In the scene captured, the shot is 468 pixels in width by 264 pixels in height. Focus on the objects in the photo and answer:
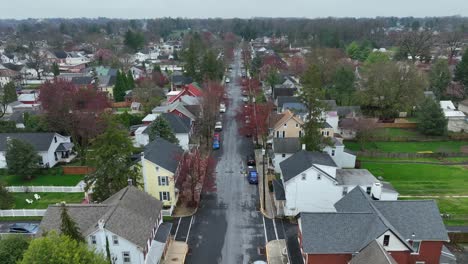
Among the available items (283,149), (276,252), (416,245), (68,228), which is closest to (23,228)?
(68,228)

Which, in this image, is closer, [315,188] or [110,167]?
[110,167]

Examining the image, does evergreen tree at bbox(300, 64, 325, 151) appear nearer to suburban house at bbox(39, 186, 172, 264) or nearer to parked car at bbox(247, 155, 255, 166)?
parked car at bbox(247, 155, 255, 166)

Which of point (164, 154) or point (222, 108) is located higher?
point (164, 154)

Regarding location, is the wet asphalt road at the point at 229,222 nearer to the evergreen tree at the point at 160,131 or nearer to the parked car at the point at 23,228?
Answer: the evergreen tree at the point at 160,131

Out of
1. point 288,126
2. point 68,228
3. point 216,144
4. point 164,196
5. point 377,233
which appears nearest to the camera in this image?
point 68,228

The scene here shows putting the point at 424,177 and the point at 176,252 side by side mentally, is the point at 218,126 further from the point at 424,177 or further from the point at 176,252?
the point at 176,252

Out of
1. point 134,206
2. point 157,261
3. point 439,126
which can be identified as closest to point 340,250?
point 157,261

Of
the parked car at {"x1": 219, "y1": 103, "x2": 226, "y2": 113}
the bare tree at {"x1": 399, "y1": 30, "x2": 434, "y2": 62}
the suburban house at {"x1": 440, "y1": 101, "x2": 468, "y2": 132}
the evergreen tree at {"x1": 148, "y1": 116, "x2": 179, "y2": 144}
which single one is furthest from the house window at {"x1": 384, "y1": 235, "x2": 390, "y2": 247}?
the bare tree at {"x1": 399, "y1": 30, "x2": 434, "y2": 62}
